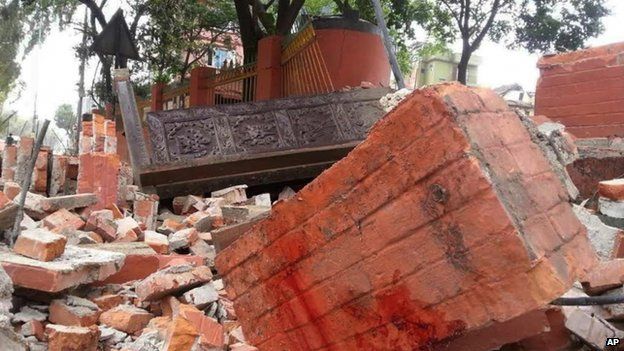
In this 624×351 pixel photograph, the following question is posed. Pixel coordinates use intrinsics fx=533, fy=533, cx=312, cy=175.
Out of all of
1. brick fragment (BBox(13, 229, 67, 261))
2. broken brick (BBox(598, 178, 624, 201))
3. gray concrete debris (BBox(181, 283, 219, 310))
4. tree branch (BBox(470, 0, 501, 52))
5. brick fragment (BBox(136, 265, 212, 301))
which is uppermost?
tree branch (BBox(470, 0, 501, 52))

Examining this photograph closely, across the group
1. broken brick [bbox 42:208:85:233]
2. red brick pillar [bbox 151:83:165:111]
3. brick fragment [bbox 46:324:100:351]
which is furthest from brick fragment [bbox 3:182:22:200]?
red brick pillar [bbox 151:83:165:111]

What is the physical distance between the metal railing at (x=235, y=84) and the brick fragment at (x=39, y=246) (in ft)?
21.4

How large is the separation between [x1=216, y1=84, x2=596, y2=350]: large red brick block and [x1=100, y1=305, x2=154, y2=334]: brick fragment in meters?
1.07

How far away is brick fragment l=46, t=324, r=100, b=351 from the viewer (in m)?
2.17

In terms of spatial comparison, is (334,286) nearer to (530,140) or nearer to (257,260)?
(257,260)

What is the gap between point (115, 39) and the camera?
7555mm

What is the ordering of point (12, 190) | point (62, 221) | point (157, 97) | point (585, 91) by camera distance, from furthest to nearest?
point (157, 97) < point (585, 91) < point (12, 190) < point (62, 221)

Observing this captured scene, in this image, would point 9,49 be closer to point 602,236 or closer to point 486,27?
point 486,27

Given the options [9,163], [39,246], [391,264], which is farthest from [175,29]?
[391,264]

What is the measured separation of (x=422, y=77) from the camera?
34719 millimetres

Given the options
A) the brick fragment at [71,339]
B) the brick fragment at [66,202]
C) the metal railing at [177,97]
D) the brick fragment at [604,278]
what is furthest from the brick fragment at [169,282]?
the metal railing at [177,97]

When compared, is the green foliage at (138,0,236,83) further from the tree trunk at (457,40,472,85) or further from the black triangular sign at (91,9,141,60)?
the tree trunk at (457,40,472,85)

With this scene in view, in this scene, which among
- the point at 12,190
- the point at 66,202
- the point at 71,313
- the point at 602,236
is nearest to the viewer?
the point at 71,313

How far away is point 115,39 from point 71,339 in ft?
20.4
